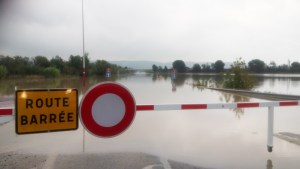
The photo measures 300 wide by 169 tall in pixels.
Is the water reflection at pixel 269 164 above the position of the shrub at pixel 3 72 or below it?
below

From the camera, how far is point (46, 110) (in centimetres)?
276

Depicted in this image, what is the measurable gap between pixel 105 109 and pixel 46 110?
1.72ft

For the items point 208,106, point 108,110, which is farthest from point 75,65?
point 108,110

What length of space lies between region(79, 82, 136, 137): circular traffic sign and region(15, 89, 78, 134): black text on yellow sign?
108 mm

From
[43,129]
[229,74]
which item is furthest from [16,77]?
[43,129]

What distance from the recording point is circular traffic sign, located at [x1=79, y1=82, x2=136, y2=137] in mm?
2854

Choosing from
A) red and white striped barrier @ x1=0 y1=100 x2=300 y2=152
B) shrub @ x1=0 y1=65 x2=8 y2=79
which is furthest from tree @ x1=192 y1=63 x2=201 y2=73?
red and white striped barrier @ x1=0 y1=100 x2=300 y2=152

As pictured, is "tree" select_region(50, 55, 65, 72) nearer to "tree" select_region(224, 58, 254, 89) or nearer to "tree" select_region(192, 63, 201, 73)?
"tree" select_region(224, 58, 254, 89)

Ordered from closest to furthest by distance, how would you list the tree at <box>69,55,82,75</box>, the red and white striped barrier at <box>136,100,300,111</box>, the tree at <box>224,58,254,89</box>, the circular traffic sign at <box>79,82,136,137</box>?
the circular traffic sign at <box>79,82,136,137</box> < the red and white striped barrier at <box>136,100,300,111</box> < the tree at <box>224,58,254,89</box> < the tree at <box>69,55,82,75</box>

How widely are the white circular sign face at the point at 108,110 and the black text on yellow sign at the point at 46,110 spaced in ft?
0.65

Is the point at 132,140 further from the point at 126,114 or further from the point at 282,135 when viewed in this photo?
the point at 126,114

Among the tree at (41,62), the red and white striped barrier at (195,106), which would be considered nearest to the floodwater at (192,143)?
the red and white striped barrier at (195,106)

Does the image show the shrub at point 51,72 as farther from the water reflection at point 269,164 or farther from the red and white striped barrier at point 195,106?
the red and white striped barrier at point 195,106

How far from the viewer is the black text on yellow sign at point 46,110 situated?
8.85ft
